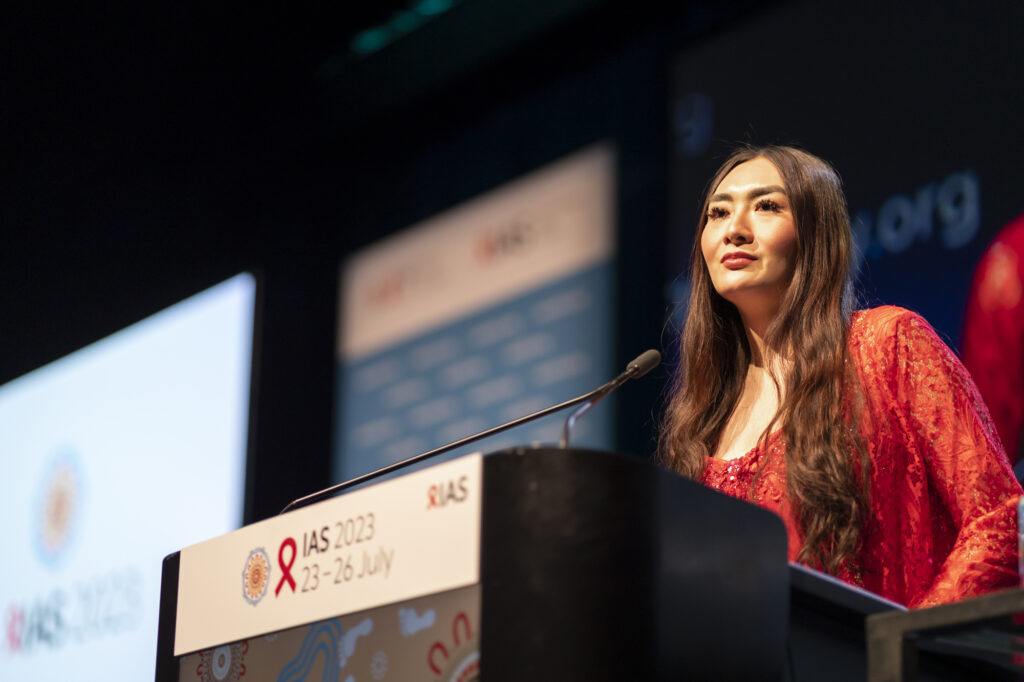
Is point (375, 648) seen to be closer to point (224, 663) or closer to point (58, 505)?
point (224, 663)

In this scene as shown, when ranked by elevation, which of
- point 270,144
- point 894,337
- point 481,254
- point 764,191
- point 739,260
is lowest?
point 894,337

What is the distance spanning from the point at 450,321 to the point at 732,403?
2332mm

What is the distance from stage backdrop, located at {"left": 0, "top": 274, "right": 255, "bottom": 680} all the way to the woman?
7.18 feet

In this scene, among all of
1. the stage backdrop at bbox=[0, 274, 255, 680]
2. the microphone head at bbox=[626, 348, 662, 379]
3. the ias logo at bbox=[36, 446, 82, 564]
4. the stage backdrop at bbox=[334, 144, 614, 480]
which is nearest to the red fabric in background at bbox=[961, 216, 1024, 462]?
the stage backdrop at bbox=[334, 144, 614, 480]

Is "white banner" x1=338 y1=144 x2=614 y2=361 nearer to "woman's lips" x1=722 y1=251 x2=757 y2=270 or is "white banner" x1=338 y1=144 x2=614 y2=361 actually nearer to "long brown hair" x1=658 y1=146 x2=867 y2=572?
"long brown hair" x1=658 y1=146 x2=867 y2=572

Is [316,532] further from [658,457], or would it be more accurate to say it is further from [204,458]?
[204,458]

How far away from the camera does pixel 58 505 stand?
450cm

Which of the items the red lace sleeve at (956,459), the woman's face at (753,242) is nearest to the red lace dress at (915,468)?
the red lace sleeve at (956,459)

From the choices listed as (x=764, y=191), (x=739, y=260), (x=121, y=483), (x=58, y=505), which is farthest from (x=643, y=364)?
(x=58, y=505)

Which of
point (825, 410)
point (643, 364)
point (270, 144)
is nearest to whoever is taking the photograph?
point (643, 364)

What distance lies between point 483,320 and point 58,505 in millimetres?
1620

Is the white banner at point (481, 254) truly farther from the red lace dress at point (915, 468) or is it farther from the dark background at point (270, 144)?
the red lace dress at point (915, 468)

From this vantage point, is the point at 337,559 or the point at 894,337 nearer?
the point at 337,559

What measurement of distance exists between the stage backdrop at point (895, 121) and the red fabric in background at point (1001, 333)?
0.03 meters
